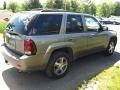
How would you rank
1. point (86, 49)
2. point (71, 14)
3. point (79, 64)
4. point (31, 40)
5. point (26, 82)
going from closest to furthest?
point (31, 40), point (26, 82), point (71, 14), point (86, 49), point (79, 64)

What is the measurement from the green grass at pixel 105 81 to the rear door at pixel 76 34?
3.15 ft

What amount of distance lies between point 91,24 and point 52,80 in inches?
94.3

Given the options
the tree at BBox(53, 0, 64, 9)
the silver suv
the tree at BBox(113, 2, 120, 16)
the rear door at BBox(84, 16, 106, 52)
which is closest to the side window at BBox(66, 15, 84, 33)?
the silver suv

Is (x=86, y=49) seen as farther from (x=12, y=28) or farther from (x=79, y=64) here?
(x=12, y=28)

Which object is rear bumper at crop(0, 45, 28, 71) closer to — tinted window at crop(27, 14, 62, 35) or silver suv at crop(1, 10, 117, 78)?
silver suv at crop(1, 10, 117, 78)

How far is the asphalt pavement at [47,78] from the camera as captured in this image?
18.2 ft

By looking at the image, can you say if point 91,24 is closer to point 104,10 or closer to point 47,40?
point 47,40

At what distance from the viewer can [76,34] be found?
21.1 feet

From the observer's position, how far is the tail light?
5188mm

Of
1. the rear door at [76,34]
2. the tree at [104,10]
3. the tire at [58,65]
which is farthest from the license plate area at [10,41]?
the tree at [104,10]

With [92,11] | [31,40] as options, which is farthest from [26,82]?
[92,11]

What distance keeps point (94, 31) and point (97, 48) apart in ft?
2.16

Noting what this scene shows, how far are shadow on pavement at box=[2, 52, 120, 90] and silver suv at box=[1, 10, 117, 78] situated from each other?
0.28m

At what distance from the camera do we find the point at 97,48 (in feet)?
25.0
